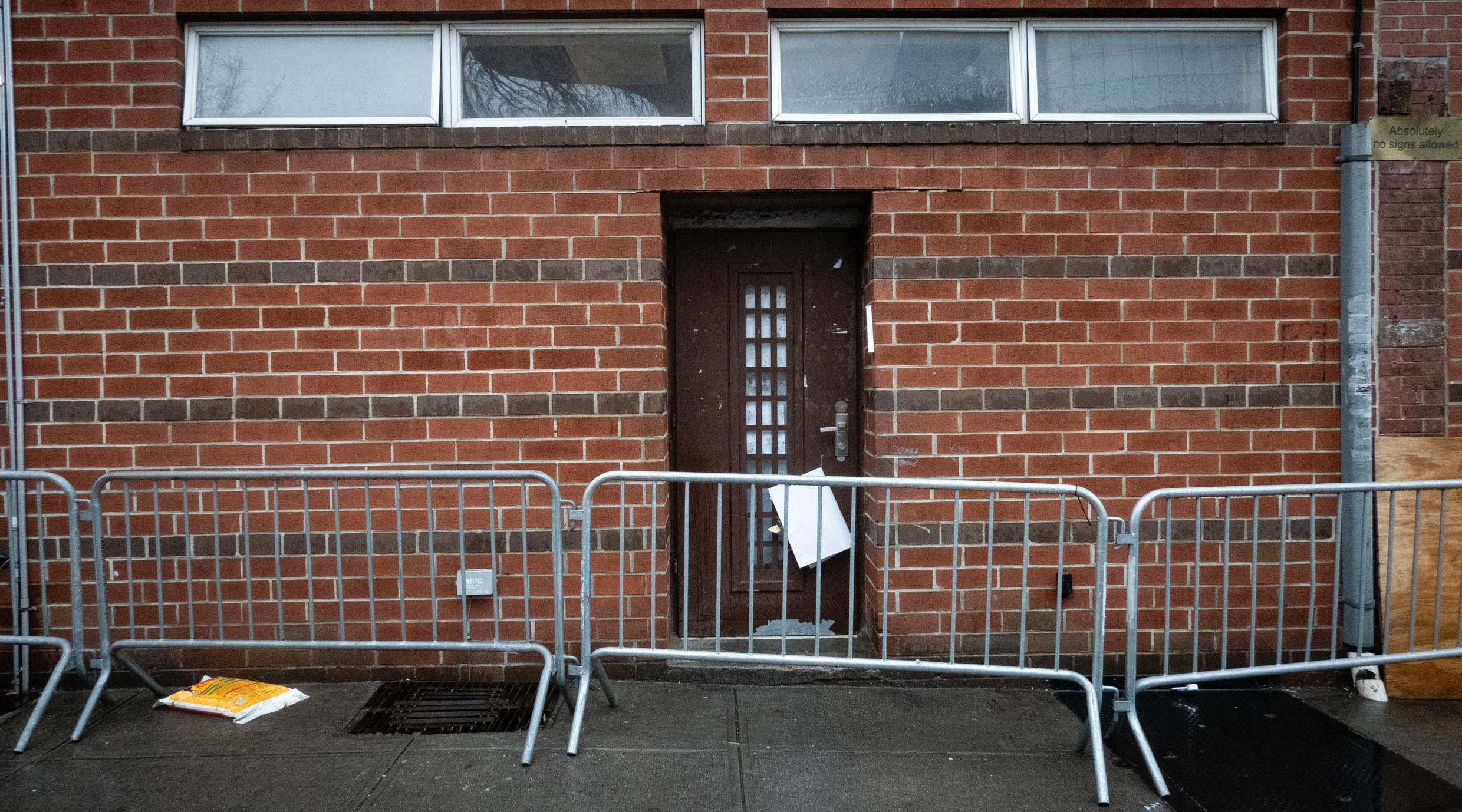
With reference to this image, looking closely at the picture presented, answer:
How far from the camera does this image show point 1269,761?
12.6ft

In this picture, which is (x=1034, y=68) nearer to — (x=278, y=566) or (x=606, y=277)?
(x=606, y=277)

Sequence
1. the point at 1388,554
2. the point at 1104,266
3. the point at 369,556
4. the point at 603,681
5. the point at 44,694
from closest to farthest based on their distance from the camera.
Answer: the point at 44,694 → the point at 603,681 → the point at 369,556 → the point at 1388,554 → the point at 1104,266

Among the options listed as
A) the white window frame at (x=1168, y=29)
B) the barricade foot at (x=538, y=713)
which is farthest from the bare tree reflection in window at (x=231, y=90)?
the white window frame at (x=1168, y=29)

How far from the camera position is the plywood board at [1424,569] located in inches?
177

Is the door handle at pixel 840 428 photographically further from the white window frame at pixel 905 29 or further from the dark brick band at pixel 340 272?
the white window frame at pixel 905 29

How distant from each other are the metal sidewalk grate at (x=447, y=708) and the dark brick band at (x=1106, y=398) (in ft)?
7.72

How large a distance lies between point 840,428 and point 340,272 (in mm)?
2803

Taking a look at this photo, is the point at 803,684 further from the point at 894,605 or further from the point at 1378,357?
the point at 1378,357

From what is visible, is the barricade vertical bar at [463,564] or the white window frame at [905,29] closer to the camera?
the barricade vertical bar at [463,564]

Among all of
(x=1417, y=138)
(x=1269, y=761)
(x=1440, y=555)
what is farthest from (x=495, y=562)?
(x=1417, y=138)

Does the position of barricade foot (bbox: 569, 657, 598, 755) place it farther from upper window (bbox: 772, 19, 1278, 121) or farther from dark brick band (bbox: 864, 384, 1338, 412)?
upper window (bbox: 772, 19, 1278, 121)

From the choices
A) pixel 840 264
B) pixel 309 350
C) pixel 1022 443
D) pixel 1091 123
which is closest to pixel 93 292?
pixel 309 350

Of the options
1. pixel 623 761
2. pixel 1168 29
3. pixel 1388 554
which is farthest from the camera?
pixel 1168 29

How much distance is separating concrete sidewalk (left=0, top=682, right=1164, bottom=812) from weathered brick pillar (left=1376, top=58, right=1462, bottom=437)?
2447mm
